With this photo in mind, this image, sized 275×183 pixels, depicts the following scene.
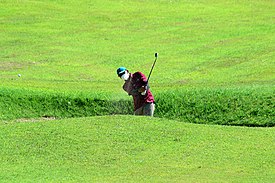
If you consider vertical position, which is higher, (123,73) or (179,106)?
(123,73)

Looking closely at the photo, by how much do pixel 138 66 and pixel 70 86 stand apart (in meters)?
4.65

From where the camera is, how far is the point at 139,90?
19.2 meters

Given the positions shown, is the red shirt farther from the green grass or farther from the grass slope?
the green grass

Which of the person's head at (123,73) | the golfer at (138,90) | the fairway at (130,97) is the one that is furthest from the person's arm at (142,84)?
the fairway at (130,97)

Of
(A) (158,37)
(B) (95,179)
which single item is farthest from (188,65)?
(B) (95,179)

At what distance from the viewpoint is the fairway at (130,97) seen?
14.5 m

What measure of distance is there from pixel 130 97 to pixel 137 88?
7.39 feet

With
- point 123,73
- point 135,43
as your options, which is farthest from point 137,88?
point 135,43

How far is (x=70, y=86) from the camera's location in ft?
79.9

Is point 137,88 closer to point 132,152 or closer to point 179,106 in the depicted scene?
point 179,106

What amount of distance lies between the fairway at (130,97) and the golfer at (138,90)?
954 mm

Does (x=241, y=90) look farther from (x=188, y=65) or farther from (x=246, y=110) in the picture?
(x=188, y=65)

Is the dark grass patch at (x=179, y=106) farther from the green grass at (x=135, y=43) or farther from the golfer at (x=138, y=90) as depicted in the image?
the green grass at (x=135, y=43)

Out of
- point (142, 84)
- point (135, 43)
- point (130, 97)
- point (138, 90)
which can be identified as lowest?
point (135, 43)
